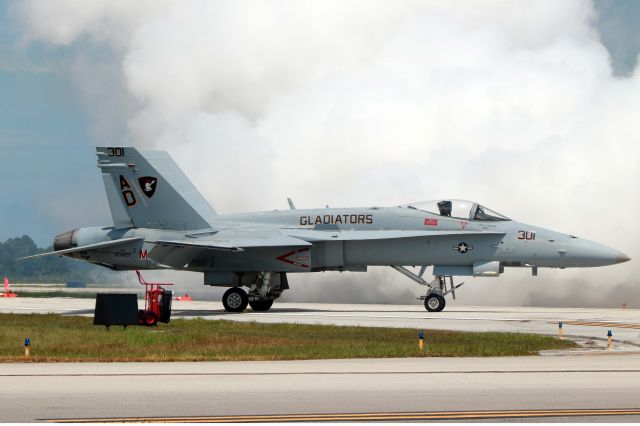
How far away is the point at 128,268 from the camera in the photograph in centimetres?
3500

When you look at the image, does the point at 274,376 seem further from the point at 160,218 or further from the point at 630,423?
the point at 160,218

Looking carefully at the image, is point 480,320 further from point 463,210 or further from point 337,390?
point 337,390

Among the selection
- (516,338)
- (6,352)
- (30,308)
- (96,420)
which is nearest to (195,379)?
(96,420)

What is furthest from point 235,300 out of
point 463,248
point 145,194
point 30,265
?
point 30,265

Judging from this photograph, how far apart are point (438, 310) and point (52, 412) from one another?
23.1 metres

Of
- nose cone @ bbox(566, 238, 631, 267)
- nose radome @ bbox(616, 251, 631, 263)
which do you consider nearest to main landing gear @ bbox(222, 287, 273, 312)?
nose cone @ bbox(566, 238, 631, 267)

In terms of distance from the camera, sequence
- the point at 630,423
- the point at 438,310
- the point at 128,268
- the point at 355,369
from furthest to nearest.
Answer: the point at 128,268 < the point at 438,310 < the point at 355,369 < the point at 630,423

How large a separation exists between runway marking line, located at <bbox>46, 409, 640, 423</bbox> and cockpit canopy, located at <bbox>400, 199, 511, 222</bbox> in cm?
2179

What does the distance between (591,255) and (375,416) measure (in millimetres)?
22631

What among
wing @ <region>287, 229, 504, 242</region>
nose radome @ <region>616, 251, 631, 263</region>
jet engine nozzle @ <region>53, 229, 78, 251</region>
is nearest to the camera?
nose radome @ <region>616, 251, 631, 263</region>

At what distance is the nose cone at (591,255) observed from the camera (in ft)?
104

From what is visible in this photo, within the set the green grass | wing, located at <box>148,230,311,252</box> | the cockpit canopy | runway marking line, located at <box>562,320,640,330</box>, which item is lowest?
the green grass

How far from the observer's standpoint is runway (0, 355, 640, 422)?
1064cm

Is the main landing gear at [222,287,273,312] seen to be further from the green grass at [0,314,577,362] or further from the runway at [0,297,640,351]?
the green grass at [0,314,577,362]
